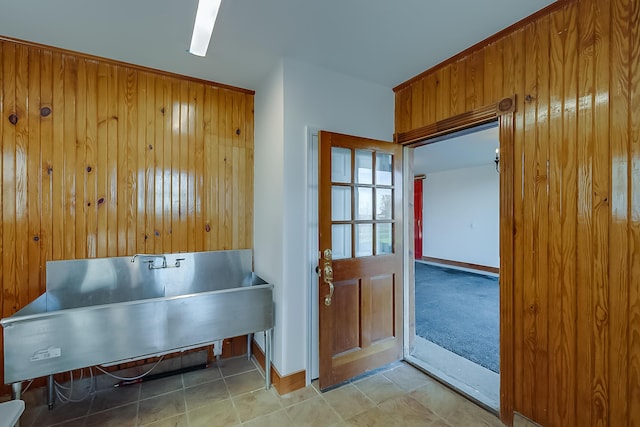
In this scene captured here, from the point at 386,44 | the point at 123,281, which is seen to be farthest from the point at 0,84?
the point at 386,44

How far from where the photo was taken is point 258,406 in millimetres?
1979

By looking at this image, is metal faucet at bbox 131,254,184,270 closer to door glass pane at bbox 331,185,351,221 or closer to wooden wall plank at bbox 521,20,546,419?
door glass pane at bbox 331,185,351,221

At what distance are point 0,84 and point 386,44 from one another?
105 inches

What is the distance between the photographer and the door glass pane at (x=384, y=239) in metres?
2.48

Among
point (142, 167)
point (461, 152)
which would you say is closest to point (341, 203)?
point (142, 167)

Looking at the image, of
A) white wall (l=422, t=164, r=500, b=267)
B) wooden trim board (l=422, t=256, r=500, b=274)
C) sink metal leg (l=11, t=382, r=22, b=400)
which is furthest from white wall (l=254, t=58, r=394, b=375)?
white wall (l=422, t=164, r=500, b=267)

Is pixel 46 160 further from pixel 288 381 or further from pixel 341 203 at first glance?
pixel 288 381

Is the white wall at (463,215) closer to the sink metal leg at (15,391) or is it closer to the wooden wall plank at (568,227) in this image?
the wooden wall plank at (568,227)

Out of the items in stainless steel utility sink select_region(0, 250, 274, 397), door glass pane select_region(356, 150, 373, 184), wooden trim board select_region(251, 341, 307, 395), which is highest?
door glass pane select_region(356, 150, 373, 184)

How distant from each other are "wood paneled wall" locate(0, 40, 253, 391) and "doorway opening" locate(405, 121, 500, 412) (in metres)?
1.94

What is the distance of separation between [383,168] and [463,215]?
17.5 feet

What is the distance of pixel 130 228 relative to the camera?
2256mm

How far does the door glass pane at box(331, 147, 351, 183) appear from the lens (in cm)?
231

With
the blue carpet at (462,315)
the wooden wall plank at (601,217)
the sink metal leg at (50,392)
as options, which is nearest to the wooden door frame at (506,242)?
the wooden wall plank at (601,217)
